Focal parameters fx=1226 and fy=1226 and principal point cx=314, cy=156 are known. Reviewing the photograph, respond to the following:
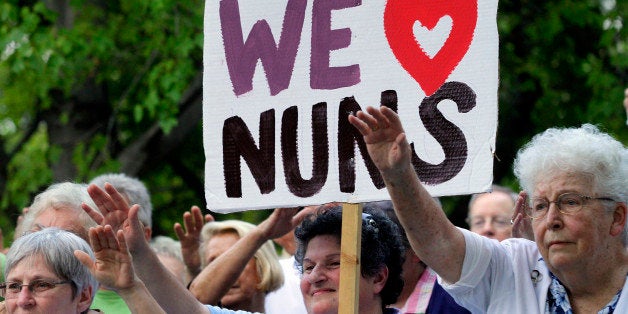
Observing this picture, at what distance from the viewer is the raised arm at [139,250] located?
12.3 ft

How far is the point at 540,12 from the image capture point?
9.91 m

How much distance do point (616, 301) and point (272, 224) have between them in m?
1.50

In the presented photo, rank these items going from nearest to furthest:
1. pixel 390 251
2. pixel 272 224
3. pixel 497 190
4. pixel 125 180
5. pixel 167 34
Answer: pixel 390 251, pixel 272 224, pixel 125 180, pixel 497 190, pixel 167 34

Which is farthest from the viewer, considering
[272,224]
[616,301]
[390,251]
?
[272,224]

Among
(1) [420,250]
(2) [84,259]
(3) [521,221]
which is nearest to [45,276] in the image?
(2) [84,259]

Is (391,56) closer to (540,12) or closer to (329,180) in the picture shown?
(329,180)

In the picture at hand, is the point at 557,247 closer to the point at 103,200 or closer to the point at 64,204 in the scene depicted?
the point at 103,200

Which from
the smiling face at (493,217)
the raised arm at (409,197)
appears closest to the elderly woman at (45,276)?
the raised arm at (409,197)

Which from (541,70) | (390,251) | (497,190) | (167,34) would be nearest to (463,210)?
(541,70)

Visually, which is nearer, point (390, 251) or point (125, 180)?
point (390, 251)

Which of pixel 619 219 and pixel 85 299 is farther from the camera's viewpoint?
pixel 85 299

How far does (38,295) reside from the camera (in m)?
3.90

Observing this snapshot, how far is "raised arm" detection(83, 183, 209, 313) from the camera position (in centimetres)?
374

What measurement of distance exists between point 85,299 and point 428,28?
1448mm
